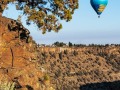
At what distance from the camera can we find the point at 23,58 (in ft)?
111

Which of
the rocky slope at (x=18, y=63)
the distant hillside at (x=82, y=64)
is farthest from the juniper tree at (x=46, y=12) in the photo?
the distant hillside at (x=82, y=64)

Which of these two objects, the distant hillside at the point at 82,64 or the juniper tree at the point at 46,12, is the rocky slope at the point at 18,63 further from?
the distant hillside at the point at 82,64

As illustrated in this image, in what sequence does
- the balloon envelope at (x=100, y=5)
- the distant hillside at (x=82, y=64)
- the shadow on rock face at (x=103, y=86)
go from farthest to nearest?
1. the distant hillside at (x=82, y=64)
2. the shadow on rock face at (x=103, y=86)
3. the balloon envelope at (x=100, y=5)

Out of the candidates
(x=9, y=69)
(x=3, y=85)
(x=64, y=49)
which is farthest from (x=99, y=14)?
(x=64, y=49)

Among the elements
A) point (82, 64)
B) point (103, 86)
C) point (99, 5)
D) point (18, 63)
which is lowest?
point (103, 86)

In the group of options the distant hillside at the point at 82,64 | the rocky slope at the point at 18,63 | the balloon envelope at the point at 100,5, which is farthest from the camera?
the distant hillside at the point at 82,64

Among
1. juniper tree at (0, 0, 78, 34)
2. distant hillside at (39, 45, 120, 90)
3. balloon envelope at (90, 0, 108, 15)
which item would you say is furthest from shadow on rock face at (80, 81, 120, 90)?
juniper tree at (0, 0, 78, 34)

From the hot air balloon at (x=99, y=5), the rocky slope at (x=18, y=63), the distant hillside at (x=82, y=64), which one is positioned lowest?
the distant hillside at (x=82, y=64)

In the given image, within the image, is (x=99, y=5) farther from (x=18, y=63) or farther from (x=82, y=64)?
(x=82, y=64)

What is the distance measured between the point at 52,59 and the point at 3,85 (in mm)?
99969

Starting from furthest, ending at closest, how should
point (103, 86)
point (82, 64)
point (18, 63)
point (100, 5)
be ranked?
point (82, 64) < point (103, 86) < point (100, 5) < point (18, 63)

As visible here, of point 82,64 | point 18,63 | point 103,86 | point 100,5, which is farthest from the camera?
point 82,64

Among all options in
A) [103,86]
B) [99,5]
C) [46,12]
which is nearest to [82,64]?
[103,86]

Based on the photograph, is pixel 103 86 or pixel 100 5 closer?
pixel 100 5
